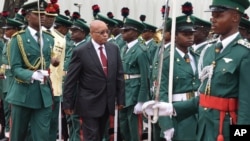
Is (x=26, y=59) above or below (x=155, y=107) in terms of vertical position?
above

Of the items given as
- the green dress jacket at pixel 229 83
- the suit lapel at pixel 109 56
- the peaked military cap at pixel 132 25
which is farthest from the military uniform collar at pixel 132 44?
the green dress jacket at pixel 229 83

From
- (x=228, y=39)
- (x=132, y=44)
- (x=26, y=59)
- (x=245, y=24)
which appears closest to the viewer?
(x=228, y=39)

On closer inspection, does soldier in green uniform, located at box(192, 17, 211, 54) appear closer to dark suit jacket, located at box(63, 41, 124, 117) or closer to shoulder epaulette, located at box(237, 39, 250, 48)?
dark suit jacket, located at box(63, 41, 124, 117)

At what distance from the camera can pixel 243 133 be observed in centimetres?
420

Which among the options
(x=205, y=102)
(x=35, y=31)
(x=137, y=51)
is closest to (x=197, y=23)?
(x=137, y=51)

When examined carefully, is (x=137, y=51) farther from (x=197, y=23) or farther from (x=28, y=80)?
(x=28, y=80)

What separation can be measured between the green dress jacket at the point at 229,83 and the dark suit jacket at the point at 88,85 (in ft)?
8.31

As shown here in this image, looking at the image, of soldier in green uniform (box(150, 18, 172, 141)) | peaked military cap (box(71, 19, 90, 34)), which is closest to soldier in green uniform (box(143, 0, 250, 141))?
soldier in green uniform (box(150, 18, 172, 141))

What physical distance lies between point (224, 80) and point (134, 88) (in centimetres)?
406

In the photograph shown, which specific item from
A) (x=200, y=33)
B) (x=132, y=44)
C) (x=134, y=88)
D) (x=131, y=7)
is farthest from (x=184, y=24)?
(x=131, y=7)

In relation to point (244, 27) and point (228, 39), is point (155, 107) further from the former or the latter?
point (244, 27)

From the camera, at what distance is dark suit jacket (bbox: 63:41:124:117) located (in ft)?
23.2

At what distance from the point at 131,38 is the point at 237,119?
15.4ft

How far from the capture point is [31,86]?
23.5ft
